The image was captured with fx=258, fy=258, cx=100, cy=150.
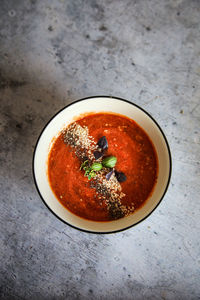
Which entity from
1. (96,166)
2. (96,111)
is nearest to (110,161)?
(96,166)

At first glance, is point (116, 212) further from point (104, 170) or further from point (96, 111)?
point (96, 111)

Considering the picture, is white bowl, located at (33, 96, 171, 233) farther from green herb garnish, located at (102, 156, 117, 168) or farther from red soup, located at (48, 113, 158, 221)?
green herb garnish, located at (102, 156, 117, 168)

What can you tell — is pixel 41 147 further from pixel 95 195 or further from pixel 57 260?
pixel 57 260

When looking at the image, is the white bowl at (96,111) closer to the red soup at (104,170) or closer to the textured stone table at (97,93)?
the red soup at (104,170)

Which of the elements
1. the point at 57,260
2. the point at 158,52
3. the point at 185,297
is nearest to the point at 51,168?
the point at 57,260

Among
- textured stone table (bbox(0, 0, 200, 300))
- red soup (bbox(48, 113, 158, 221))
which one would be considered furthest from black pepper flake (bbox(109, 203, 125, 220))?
textured stone table (bbox(0, 0, 200, 300))

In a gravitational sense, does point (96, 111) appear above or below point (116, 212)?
above

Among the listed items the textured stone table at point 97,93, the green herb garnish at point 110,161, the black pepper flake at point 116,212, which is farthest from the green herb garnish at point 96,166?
the textured stone table at point 97,93
